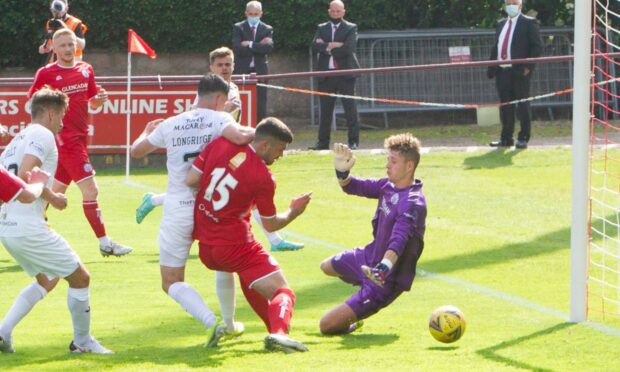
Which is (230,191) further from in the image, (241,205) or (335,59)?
(335,59)

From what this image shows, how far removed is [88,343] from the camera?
8.08 metres

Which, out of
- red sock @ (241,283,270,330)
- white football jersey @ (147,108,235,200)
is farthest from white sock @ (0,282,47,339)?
red sock @ (241,283,270,330)

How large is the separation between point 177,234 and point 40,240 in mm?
921

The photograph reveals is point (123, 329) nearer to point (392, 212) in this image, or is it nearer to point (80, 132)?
point (392, 212)

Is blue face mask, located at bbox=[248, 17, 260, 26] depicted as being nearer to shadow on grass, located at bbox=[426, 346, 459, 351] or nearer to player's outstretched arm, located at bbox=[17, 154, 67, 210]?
player's outstretched arm, located at bbox=[17, 154, 67, 210]

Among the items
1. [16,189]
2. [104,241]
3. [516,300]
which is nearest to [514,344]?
[516,300]

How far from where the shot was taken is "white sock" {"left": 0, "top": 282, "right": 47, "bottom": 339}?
316 inches

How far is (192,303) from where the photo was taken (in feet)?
26.6

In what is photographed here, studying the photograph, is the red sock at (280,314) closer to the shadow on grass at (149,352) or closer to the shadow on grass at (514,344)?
the shadow on grass at (149,352)

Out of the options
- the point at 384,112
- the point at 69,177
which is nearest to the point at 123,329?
the point at 69,177

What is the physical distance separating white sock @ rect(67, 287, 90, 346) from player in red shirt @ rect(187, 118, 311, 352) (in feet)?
2.65

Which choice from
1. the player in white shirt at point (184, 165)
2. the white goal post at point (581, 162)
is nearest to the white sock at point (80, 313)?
the player in white shirt at point (184, 165)

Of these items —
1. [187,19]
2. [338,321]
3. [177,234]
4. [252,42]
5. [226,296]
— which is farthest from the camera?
[187,19]

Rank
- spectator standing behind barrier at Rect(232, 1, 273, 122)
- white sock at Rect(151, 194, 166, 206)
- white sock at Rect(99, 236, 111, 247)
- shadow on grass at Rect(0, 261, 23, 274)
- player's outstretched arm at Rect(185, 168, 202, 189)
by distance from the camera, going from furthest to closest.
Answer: spectator standing behind barrier at Rect(232, 1, 273, 122)
white sock at Rect(99, 236, 111, 247)
white sock at Rect(151, 194, 166, 206)
shadow on grass at Rect(0, 261, 23, 274)
player's outstretched arm at Rect(185, 168, 202, 189)
